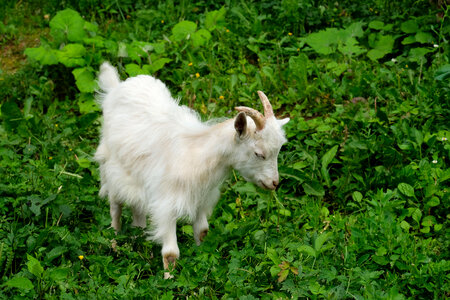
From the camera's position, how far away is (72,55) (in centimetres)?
700

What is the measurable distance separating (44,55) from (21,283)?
148 inches

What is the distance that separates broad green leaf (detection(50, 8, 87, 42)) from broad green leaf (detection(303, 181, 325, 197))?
3.37m

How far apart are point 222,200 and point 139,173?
1.04m

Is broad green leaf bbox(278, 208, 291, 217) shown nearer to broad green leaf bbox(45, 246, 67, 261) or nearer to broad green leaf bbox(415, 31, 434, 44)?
broad green leaf bbox(45, 246, 67, 261)

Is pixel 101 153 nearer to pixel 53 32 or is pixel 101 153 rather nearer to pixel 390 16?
pixel 53 32

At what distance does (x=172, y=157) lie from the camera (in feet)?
14.4

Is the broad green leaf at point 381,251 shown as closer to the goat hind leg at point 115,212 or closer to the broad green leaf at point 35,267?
the goat hind leg at point 115,212

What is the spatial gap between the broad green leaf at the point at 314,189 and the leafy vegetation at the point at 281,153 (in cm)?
2

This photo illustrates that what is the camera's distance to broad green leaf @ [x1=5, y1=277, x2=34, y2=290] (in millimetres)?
3873

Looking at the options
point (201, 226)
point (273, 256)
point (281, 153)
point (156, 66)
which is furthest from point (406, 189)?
point (156, 66)

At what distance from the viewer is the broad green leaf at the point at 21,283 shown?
→ 152 inches

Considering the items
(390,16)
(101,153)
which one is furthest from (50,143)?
(390,16)

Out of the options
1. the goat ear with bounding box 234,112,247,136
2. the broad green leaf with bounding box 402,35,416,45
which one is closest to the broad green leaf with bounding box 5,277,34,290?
the goat ear with bounding box 234,112,247,136

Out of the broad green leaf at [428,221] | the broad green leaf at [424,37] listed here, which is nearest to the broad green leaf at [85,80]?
the broad green leaf at [424,37]
